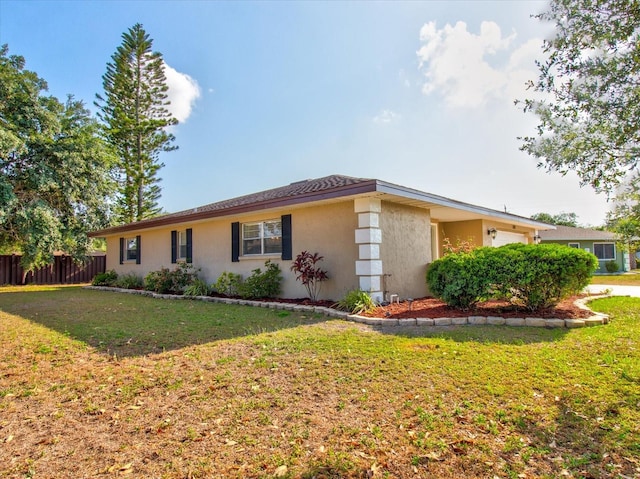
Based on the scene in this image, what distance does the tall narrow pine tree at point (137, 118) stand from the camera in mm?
22656

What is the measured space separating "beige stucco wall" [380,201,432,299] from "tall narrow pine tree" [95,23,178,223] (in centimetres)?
1923

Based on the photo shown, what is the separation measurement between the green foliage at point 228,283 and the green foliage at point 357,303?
12.5 feet

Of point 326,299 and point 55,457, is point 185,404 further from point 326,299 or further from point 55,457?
point 326,299

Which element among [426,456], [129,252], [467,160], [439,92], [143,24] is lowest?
[426,456]

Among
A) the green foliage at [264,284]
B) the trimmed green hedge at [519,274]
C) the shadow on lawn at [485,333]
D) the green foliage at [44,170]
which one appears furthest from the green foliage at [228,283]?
the green foliage at [44,170]

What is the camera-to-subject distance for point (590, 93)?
4.04 metres

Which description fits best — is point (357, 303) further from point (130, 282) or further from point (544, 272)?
point (130, 282)

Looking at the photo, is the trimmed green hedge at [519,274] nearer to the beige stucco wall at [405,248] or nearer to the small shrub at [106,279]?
the beige stucco wall at [405,248]

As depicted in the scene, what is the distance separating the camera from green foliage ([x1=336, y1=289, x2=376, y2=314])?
714cm

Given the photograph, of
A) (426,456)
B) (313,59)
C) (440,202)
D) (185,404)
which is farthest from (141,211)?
(426,456)

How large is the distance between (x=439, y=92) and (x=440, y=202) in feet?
11.2

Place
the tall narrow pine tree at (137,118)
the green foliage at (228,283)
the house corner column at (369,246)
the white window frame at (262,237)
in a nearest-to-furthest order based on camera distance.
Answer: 1. the house corner column at (369,246)
2. the white window frame at (262,237)
3. the green foliage at (228,283)
4. the tall narrow pine tree at (137,118)

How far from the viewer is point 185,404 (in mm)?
3127

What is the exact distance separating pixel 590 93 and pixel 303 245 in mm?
6317
